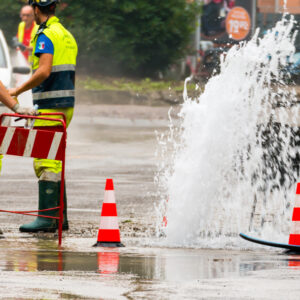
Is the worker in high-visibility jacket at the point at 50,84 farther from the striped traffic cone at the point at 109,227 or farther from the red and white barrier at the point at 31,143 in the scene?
the striped traffic cone at the point at 109,227

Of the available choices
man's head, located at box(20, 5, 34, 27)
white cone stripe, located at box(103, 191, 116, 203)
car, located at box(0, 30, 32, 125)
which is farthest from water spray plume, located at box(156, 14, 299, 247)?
man's head, located at box(20, 5, 34, 27)

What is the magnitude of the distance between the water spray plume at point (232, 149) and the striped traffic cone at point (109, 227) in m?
0.52

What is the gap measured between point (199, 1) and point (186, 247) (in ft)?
82.5

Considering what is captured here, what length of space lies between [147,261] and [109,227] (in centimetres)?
98

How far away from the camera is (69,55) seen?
9797 millimetres

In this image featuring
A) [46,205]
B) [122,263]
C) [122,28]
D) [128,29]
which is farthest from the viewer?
[122,28]

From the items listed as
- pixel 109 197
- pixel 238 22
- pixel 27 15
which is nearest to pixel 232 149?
pixel 109 197

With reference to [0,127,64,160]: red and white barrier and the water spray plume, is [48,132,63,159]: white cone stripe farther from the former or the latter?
the water spray plume

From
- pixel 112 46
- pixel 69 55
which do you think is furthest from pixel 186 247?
pixel 112 46

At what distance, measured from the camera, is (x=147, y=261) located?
804cm

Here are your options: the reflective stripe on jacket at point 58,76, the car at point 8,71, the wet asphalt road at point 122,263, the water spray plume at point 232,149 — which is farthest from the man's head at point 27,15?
the reflective stripe on jacket at point 58,76

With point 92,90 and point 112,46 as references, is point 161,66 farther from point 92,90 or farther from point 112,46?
point 92,90

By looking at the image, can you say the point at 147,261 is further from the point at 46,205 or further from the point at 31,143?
the point at 46,205

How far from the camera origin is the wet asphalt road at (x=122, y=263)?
263 inches
